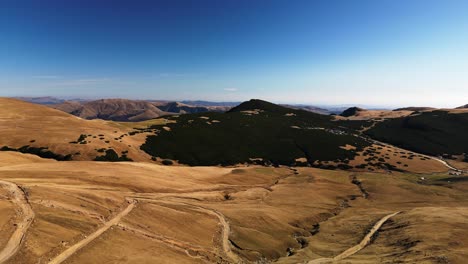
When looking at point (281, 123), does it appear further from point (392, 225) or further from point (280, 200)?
point (392, 225)

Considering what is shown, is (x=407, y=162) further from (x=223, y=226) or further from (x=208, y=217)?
(x=208, y=217)

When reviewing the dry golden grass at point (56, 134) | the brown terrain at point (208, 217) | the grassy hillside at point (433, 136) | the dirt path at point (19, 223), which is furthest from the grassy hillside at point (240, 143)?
the dirt path at point (19, 223)

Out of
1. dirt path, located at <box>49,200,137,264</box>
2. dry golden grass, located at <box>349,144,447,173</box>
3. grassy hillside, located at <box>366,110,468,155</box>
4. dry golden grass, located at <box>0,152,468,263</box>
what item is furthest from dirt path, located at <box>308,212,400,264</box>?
grassy hillside, located at <box>366,110,468,155</box>

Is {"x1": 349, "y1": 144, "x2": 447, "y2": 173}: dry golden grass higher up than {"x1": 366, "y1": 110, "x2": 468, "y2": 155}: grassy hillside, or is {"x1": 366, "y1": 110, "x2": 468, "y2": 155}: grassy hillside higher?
{"x1": 366, "y1": 110, "x2": 468, "y2": 155}: grassy hillside

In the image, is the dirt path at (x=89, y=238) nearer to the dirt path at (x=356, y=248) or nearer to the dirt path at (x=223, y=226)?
the dirt path at (x=223, y=226)

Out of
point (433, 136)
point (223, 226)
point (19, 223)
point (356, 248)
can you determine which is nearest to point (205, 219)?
point (223, 226)

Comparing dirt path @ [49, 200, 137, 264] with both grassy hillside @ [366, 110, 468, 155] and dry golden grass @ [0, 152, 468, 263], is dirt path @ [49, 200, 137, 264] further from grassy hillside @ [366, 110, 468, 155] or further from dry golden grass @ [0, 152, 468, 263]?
grassy hillside @ [366, 110, 468, 155]

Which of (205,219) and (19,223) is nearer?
(19,223)
